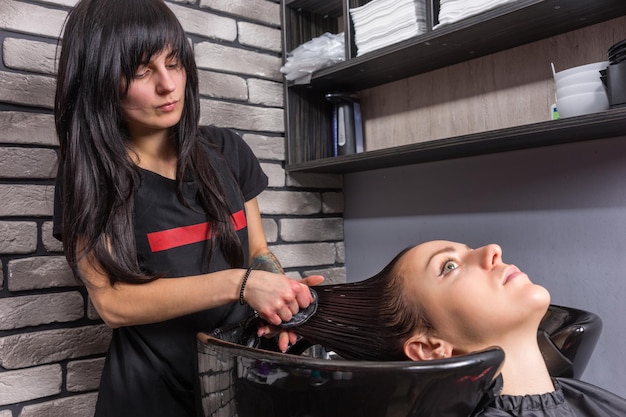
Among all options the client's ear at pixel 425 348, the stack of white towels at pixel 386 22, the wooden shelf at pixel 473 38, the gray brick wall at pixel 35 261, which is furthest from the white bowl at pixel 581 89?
the gray brick wall at pixel 35 261

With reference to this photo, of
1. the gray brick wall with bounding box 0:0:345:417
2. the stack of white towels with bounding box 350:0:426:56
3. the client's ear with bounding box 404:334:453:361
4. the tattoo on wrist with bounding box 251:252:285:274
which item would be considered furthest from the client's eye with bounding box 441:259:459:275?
the gray brick wall with bounding box 0:0:345:417

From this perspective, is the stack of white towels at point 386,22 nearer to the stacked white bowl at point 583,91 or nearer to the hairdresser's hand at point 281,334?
the stacked white bowl at point 583,91

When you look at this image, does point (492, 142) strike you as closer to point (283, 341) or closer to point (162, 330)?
point (283, 341)

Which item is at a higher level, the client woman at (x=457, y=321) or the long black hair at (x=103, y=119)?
the long black hair at (x=103, y=119)

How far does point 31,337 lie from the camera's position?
156cm

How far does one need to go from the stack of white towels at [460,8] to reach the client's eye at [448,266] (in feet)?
2.74

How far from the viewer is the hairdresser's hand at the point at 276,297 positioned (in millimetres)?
1025

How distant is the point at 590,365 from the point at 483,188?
24.6 inches

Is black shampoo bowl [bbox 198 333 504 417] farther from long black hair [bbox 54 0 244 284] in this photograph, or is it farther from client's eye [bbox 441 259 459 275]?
long black hair [bbox 54 0 244 284]

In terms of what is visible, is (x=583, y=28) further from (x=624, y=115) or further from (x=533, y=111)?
(x=624, y=115)

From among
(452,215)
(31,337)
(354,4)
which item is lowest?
(31,337)

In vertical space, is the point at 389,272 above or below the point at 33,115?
below

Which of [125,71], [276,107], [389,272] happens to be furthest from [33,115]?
[389,272]

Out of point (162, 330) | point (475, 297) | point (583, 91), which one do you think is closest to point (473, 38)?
point (583, 91)
